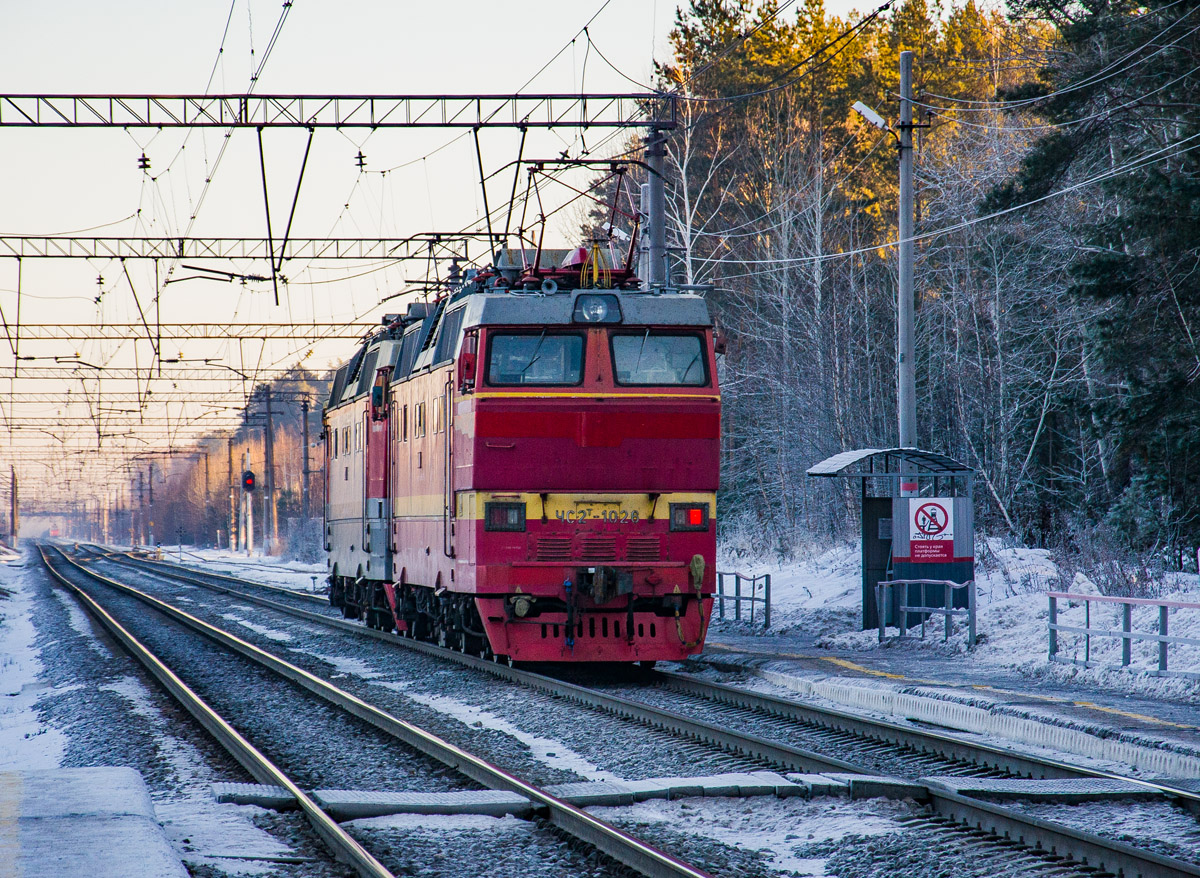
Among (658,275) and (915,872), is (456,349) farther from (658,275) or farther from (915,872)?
(915,872)

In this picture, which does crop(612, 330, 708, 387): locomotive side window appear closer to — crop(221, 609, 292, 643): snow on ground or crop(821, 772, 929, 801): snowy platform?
crop(821, 772, 929, 801): snowy platform

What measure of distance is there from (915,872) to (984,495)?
27043 mm

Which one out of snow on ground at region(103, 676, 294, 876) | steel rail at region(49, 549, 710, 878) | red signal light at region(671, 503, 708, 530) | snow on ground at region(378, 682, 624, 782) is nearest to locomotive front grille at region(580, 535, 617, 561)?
red signal light at region(671, 503, 708, 530)

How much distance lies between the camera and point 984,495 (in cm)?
3253

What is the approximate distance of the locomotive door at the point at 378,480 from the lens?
19.3 meters

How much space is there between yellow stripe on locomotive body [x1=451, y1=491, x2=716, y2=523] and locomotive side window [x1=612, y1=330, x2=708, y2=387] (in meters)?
1.19

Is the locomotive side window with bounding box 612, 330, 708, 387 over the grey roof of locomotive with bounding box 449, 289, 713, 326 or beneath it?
beneath

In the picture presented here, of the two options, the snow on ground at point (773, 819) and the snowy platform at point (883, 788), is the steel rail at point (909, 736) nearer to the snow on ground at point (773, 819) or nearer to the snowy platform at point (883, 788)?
the snowy platform at point (883, 788)

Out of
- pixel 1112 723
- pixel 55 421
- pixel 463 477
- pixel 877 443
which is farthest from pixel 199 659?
pixel 55 421

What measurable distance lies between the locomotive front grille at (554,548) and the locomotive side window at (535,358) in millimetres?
1611

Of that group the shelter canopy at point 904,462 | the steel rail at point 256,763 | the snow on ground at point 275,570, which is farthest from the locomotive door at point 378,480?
the snow on ground at point 275,570

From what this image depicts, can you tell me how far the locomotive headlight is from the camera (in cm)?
1434

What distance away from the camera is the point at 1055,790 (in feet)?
26.7

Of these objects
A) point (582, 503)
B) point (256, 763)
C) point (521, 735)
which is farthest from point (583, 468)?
point (256, 763)
